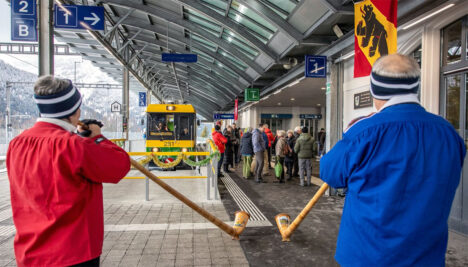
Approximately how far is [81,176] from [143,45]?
17.6 metres

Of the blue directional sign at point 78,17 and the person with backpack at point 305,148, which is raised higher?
the blue directional sign at point 78,17

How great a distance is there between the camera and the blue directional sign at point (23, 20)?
20.3 ft

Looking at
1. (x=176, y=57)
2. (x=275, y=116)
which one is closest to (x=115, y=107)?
(x=176, y=57)

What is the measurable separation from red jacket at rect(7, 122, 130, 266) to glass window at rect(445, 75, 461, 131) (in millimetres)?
5192

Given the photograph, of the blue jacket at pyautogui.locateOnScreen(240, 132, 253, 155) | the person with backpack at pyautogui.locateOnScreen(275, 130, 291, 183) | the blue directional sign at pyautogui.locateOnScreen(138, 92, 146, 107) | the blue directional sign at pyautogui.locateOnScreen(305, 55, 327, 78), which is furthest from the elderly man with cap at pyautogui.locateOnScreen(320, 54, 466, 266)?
the blue directional sign at pyautogui.locateOnScreen(138, 92, 146, 107)

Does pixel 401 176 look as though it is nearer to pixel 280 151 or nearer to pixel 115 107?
pixel 280 151

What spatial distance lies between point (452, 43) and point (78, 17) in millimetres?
8019

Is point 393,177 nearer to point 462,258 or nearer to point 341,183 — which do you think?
point 341,183

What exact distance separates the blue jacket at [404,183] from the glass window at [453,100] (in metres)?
3.99

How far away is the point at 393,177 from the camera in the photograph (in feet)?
4.61

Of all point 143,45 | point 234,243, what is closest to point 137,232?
point 234,243

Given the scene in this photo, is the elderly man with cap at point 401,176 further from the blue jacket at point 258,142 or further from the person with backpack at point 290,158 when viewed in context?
the person with backpack at point 290,158

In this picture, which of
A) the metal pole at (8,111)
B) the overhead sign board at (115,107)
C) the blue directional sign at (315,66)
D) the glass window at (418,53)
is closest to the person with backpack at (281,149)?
the blue directional sign at (315,66)

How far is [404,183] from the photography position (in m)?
1.40
